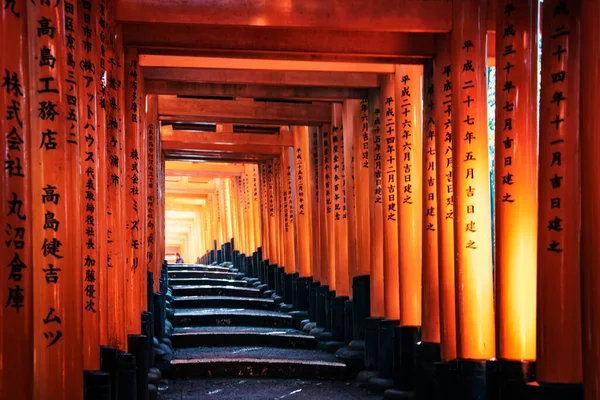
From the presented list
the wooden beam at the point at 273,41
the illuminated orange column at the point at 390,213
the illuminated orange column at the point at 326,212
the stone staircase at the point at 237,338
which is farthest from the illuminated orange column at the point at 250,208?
the wooden beam at the point at 273,41

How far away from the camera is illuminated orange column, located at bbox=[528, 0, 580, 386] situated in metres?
6.72

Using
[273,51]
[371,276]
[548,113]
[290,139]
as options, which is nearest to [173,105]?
[290,139]

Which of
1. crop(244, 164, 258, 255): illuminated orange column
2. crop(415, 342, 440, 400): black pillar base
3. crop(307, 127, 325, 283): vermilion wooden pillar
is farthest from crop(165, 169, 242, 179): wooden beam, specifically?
crop(415, 342, 440, 400): black pillar base

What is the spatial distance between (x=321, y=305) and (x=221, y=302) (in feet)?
12.2

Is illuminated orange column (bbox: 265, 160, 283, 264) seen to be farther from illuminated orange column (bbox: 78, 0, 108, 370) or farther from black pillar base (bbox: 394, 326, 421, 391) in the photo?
illuminated orange column (bbox: 78, 0, 108, 370)

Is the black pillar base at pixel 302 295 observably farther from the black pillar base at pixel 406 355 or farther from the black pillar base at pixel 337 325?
the black pillar base at pixel 406 355

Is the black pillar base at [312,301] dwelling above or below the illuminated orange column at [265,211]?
below

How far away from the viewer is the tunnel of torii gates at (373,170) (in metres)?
5.89

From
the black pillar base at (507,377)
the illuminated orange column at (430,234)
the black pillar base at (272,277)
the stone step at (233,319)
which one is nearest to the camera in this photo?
the black pillar base at (507,377)

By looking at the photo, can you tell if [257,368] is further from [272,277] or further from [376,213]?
[272,277]

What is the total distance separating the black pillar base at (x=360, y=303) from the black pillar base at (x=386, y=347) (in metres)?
1.28

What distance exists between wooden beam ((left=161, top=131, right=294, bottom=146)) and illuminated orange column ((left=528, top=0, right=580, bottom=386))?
11.7m

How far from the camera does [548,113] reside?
22.5ft

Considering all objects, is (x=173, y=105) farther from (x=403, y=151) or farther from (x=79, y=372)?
(x=79, y=372)
